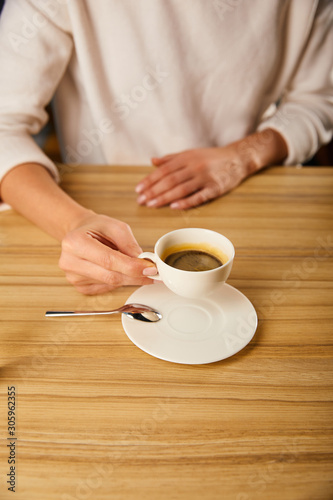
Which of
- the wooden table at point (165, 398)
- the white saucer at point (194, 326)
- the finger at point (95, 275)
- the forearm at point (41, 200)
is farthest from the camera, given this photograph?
the forearm at point (41, 200)

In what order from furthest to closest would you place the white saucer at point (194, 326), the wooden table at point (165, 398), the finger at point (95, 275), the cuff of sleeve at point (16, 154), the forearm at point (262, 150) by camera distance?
the forearm at point (262, 150) < the cuff of sleeve at point (16, 154) < the finger at point (95, 275) < the white saucer at point (194, 326) < the wooden table at point (165, 398)

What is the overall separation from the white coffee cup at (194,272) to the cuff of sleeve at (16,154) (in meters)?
0.51

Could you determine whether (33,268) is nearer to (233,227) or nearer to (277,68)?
(233,227)

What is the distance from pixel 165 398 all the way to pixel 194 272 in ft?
0.64

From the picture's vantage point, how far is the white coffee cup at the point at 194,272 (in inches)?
26.1

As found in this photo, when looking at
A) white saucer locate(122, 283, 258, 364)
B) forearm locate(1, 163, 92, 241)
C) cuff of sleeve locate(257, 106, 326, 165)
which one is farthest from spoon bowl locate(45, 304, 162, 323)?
cuff of sleeve locate(257, 106, 326, 165)

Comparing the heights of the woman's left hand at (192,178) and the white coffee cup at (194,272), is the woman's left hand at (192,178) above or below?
below

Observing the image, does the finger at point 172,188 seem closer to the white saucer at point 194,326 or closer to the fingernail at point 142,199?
the fingernail at point 142,199

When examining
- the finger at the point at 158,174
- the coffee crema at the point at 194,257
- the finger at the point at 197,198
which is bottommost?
the finger at the point at 197,198

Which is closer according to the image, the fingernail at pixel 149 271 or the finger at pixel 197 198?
the fingernail at pixel 149 271

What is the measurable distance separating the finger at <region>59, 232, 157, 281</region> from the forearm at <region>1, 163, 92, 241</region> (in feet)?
0.44

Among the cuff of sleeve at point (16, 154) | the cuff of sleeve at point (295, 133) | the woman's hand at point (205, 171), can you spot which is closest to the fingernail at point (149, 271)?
the woman's hand at point (205, 171)

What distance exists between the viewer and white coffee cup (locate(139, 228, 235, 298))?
664mm

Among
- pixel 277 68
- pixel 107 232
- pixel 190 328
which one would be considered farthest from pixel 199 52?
pixel 190 328
